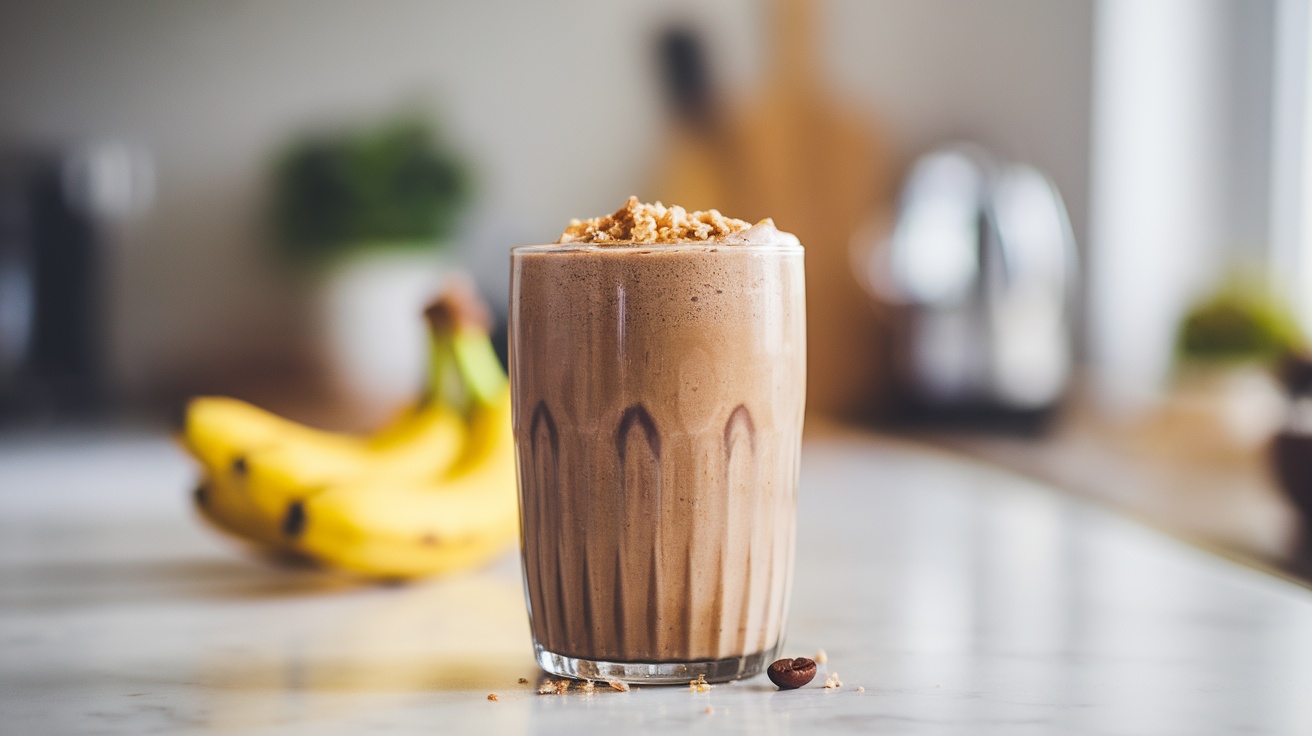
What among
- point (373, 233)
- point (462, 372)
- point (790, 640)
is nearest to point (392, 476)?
point (462, 372)

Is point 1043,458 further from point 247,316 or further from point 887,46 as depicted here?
point 247,316

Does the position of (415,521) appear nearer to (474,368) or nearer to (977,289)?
(474,368)

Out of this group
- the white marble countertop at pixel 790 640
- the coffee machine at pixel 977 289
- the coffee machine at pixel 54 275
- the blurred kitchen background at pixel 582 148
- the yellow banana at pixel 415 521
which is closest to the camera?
the white marble countertop at pixel 790 640

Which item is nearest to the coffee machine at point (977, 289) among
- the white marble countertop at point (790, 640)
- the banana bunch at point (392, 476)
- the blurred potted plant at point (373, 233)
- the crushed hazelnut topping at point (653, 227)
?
the white marble countertop at point (790, 640)

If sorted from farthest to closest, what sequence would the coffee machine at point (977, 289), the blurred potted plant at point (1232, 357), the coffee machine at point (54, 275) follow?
the coffee machine at point (54, 275) < the coffee machine at point (977, 289) < the blurred potted plant at point (1232, 357)

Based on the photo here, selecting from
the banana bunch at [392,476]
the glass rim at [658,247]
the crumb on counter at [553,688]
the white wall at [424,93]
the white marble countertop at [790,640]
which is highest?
the white wall at [424,93]

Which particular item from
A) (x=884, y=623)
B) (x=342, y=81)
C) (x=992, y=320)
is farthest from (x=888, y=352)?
(x=884, y=623)

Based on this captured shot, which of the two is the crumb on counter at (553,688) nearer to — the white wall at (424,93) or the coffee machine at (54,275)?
the white wall at (424,93)
